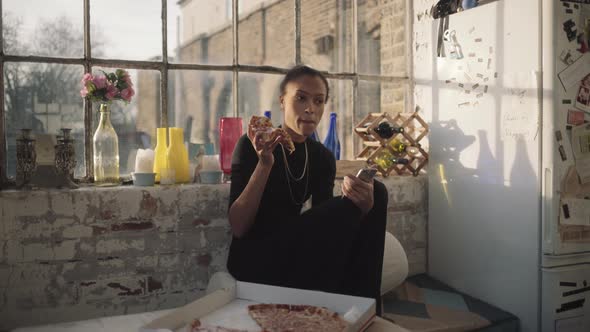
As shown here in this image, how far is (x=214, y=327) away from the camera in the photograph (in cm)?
101

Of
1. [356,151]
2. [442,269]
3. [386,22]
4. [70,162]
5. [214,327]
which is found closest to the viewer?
[214,327]

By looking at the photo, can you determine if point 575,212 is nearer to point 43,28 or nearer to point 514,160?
point 514,160

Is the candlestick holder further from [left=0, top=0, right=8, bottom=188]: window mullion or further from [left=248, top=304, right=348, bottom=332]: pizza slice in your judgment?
[left=248, top=304, right=348, bottom=332]: pizza slice

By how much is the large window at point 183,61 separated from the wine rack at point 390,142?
0.46ft

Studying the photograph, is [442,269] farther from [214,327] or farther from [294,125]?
[214,327]

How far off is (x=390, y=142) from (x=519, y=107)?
25.5 inches

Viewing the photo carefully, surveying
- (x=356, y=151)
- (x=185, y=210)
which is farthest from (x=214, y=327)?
(x=356, y=151)

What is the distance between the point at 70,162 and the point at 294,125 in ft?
2.76

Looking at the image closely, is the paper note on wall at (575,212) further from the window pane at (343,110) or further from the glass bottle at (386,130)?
the window pane at (343,110)

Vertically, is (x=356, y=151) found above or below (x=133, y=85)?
below

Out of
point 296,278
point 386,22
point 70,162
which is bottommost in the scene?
point 296,278

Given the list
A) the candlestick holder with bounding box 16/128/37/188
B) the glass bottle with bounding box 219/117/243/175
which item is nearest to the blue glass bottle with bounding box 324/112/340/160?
the glass bottle with bounding box 219/117/243/175

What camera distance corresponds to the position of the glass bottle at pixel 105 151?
2.00 meters

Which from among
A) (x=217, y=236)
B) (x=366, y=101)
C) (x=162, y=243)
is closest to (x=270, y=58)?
(x=366, y=101)
